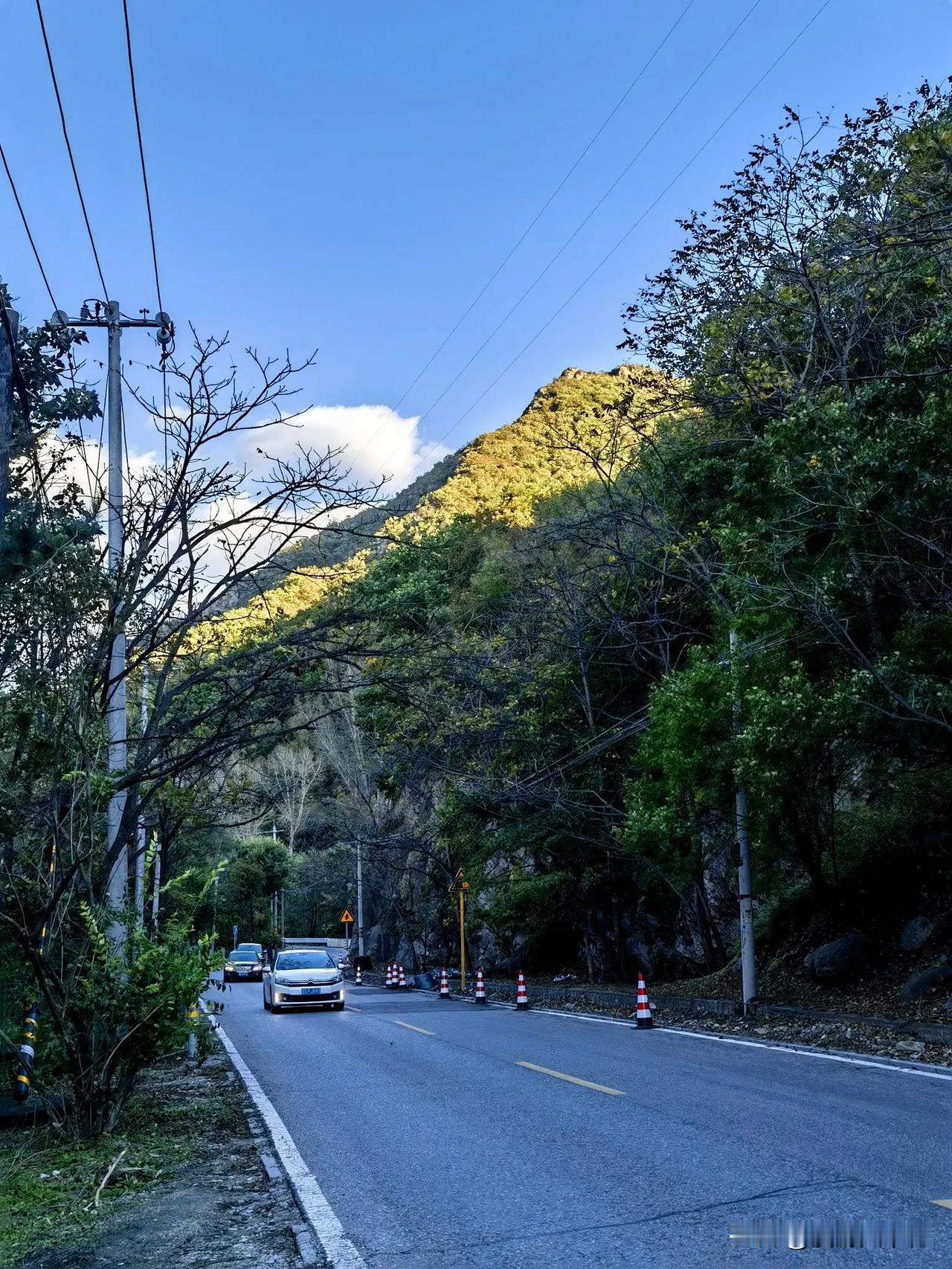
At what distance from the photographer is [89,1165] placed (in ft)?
27.6

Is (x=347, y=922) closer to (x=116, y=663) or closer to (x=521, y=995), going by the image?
(x=521, y=995)

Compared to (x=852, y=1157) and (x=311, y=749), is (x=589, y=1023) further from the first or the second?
(x=311, y=749)

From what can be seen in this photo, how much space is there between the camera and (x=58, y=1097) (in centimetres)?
1015

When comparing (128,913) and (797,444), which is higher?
(797,444)

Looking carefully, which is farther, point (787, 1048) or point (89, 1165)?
point (787, 1048)

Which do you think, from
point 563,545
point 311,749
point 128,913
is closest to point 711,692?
point 128,913

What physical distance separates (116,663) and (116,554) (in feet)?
3.72

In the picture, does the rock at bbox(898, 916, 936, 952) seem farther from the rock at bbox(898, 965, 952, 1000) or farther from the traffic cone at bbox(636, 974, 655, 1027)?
the traffic cone at bbox(636, 974, 655, 1027)

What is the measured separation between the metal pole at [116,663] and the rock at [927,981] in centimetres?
1114

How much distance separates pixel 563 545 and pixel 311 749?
3746 centimetres

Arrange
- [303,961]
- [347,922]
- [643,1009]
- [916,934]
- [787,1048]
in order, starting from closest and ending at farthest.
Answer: [787,1048] < [643,1009] < [916,934] < [303,961] < [347,922]

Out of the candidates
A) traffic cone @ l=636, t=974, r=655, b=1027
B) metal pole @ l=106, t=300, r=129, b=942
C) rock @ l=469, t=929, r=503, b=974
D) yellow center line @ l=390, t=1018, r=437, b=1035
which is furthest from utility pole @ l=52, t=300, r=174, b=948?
rock @ l=469, t=929, r=503, b=974

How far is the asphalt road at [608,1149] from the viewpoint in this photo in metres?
5.90

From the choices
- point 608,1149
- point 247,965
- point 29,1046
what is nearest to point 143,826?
point 29,1046
